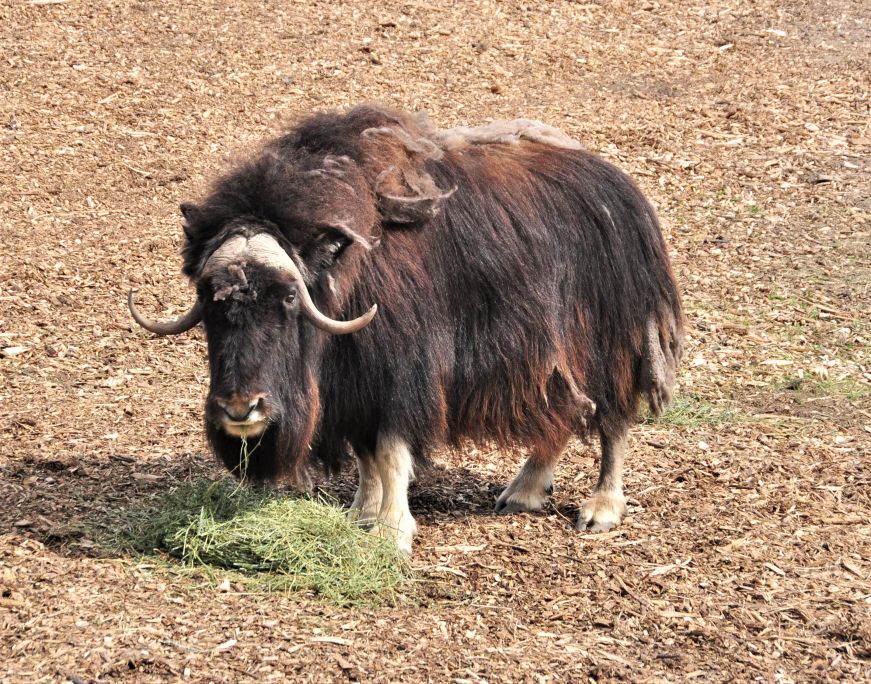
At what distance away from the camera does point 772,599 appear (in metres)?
4.15

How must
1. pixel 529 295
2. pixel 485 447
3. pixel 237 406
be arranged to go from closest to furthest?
pixel 237 406, pixel 529 295, pixel 485 447

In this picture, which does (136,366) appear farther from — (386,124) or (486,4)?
(486,4)

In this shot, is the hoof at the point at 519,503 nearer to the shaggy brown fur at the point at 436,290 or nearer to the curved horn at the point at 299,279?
the shaggy brown fur at the point at 436,290

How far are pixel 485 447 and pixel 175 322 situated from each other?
133 centimetres

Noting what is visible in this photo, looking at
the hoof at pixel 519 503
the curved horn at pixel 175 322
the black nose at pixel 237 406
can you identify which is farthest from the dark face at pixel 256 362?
the hoof at pixel 519 503

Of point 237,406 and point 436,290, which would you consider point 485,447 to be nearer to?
point 436,290

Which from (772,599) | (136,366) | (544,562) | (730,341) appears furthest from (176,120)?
(772,599)

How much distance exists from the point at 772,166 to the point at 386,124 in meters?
5.20

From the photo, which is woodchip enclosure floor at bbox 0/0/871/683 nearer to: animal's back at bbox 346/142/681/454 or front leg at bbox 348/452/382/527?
front leg at bbox 348/452/382/527

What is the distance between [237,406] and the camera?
12.8ft

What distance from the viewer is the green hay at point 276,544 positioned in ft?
13.4

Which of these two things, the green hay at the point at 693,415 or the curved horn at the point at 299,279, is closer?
the curved horn at the point at 299,279

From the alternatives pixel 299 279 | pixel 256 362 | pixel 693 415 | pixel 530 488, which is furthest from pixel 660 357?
pixel 256 362

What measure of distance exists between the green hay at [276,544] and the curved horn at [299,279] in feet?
2.37
